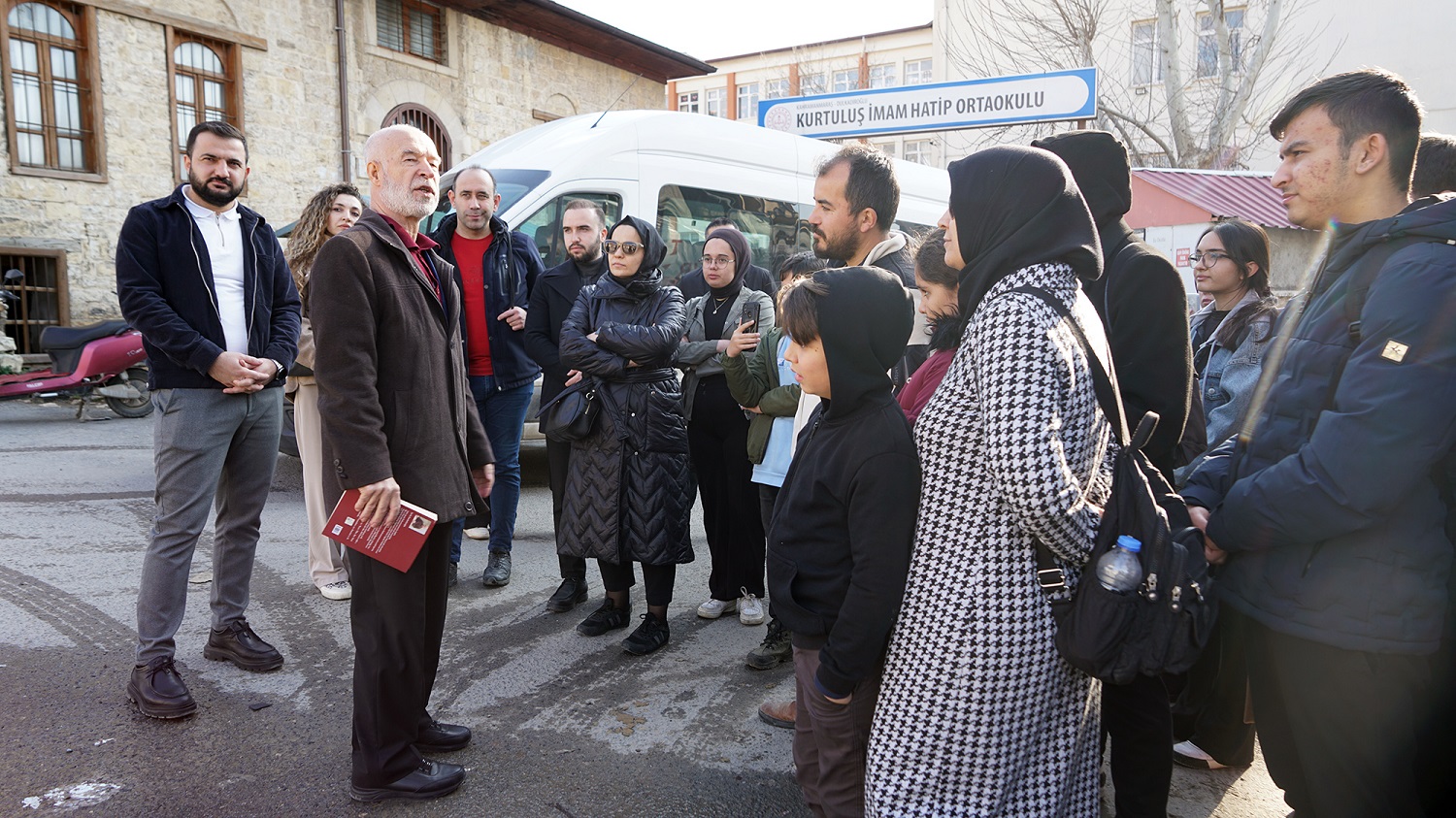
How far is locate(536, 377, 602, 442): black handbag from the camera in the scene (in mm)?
4156

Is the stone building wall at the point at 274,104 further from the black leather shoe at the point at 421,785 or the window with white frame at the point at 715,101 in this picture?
the window with white frame at the point at 715,101

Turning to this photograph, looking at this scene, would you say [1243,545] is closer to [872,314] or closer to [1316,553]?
[1316,553]

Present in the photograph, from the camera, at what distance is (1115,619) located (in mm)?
1813

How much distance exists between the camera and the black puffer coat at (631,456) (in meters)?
4.09

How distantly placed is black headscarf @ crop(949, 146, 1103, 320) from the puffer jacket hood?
0.28 meters

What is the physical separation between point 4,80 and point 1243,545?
15658 mm

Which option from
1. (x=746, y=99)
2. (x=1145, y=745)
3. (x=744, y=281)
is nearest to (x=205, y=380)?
(x=744, y=281)

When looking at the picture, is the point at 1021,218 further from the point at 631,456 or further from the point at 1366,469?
the point at 631,456

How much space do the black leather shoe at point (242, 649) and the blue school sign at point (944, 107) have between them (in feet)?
27.1

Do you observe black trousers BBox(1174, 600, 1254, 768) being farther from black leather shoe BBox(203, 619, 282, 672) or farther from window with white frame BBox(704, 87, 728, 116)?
window with white frame BBox(704, 87, 728, 116)

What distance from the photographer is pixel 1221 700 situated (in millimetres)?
2812

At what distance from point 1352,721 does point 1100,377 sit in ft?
2.95

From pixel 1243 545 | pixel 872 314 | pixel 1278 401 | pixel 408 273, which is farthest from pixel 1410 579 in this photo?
pixel 408 273

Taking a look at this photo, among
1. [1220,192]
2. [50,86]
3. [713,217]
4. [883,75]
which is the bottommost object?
[713,217]
